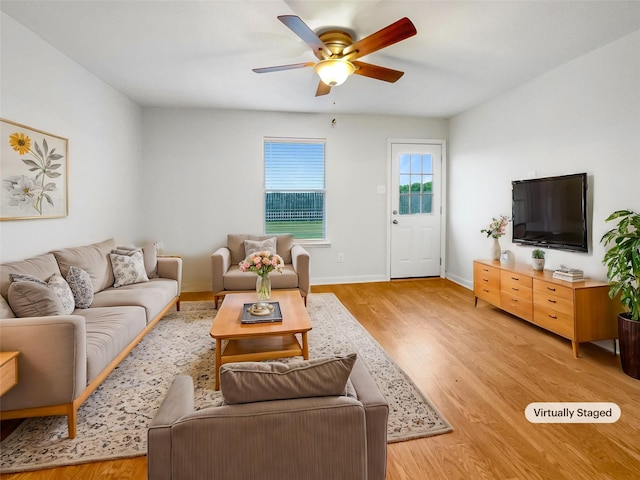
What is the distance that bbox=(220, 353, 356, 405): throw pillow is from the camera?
40.8 inches

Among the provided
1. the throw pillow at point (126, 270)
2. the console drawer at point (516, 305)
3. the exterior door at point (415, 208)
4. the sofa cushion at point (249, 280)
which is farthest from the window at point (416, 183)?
the throw pillow at point (126, 270)

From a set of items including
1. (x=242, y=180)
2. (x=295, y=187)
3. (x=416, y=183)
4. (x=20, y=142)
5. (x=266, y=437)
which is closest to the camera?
(x=266, y=437)

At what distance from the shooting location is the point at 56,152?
9.71 feet

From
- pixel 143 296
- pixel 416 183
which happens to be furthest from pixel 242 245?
pixel 416 183

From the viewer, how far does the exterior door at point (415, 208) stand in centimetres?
538

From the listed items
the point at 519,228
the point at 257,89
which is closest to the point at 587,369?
the point at 519,228

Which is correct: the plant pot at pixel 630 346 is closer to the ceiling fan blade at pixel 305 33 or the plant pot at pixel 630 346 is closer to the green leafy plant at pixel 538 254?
the green leafy plant at pixel 538 254

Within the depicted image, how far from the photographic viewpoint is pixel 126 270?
3359 millimetres

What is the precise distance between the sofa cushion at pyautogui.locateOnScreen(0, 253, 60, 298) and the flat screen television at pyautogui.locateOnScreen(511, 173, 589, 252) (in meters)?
4.39

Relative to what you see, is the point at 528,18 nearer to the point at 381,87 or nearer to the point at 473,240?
the point at 381,87

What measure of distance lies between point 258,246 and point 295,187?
1230mm

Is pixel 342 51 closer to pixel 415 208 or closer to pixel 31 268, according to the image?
pixel 31 268

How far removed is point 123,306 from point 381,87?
3428 mm

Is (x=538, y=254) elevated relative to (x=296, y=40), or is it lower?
lower
